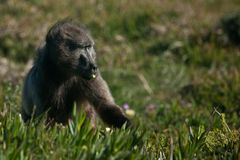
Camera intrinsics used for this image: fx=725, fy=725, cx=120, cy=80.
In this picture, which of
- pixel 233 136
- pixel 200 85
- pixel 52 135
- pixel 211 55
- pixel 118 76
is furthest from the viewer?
pixel 211 55

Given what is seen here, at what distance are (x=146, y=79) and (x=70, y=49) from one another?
4791 millimetres

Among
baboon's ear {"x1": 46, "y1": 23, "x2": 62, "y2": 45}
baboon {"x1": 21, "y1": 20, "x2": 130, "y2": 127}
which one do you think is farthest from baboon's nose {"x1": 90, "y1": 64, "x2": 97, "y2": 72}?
baboon's ear {"x1": 46, "y1": 23, "x2": 62, "y2": 45}

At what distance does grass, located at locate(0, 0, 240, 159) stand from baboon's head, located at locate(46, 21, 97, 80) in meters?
0.68

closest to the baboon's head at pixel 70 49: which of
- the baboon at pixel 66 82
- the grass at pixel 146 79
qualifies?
the baboon at pixel 66 82

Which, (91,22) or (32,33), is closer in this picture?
(32,33)

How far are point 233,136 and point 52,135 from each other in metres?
1.57

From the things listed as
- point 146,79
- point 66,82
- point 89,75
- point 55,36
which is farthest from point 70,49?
point 146,79

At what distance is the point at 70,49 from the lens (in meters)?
6.84

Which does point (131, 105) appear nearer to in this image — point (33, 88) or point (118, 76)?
point (118, 76)

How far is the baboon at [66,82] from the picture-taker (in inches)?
266

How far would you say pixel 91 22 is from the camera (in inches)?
562

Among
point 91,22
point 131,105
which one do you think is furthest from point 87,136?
point 91,22

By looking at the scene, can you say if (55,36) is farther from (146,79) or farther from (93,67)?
(146,79)

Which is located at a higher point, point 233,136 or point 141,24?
point 141,24
